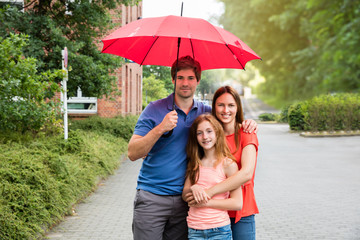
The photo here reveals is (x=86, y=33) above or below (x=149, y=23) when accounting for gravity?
above

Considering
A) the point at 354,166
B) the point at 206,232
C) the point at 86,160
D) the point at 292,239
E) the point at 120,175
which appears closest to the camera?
the point at 206,232

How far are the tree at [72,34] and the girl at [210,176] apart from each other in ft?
34.8

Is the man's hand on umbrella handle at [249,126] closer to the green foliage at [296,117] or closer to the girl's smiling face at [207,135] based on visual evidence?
the girl's smiling face at [207,135]

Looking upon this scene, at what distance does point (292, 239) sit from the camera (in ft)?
19.0

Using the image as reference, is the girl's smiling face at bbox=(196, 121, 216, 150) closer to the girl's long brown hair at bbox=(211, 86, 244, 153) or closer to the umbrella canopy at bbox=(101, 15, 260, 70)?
the girl's long brown hair at bbox=(211, 86, 244, 153)

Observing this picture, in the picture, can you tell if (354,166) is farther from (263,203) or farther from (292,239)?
(292,239)

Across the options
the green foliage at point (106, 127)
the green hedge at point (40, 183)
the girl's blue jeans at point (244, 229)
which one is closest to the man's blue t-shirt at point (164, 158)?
the girl's blue jeans at point (244, 229)

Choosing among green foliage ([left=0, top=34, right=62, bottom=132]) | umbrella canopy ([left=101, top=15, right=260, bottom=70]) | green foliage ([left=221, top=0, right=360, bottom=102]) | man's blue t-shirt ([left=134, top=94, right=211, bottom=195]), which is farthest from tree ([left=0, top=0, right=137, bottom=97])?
man's blue t-shirt ([left=134, top=94, right=211, bottom=195])

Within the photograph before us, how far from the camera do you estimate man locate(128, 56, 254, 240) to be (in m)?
3.14

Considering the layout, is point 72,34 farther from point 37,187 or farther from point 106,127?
point 37,187

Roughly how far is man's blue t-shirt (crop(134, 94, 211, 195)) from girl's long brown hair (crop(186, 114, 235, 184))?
0.06m

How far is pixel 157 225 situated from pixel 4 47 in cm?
647

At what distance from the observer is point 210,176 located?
10.0 feet

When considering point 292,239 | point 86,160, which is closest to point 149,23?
point 292,239
